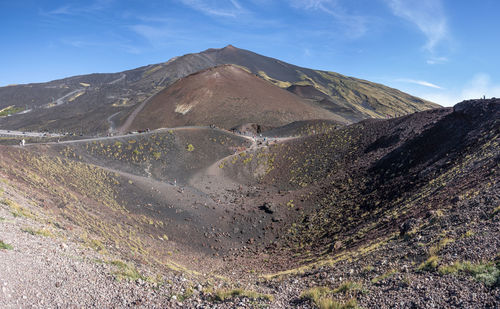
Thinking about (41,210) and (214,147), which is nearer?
(41,210)

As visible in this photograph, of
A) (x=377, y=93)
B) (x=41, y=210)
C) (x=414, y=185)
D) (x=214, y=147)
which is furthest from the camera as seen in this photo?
(x=377, y=93)

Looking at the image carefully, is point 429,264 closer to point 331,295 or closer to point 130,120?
point 331,295

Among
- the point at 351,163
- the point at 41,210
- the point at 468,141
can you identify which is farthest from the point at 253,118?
the point at 41,210

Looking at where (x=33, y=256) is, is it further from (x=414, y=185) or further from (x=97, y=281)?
(x=414, y=185)

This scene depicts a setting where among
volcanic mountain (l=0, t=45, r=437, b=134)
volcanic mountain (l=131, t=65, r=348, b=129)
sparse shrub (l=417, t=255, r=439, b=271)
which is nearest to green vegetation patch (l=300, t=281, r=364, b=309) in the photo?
sparse shrub (l=417, t=255, r=439, b=271)

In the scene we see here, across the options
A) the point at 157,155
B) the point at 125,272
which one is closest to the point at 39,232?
the point at 125,272

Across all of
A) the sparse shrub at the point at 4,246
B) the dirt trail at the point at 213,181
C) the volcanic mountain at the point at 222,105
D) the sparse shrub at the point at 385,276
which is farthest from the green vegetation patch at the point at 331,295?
the volcanic mountain at the point at 222,105

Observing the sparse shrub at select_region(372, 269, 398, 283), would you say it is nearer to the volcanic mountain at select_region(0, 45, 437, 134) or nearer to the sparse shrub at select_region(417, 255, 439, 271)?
the sparse shrub at select_region(417, 255, 439, 271)
